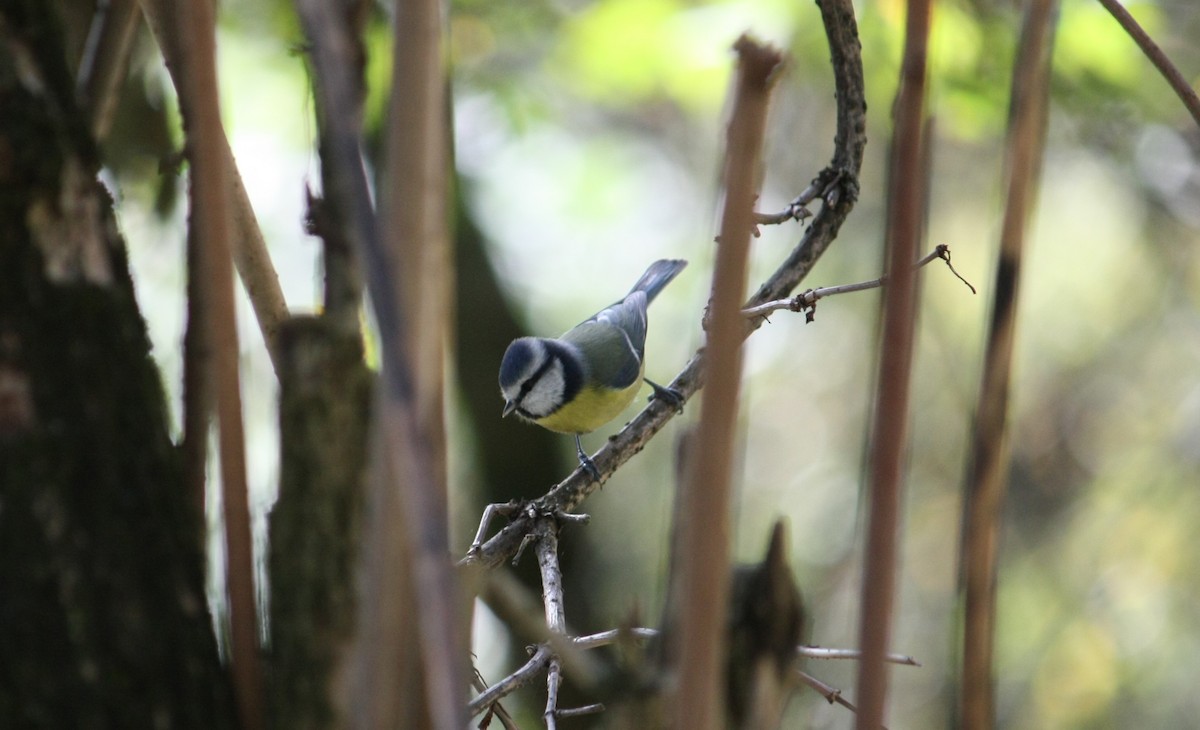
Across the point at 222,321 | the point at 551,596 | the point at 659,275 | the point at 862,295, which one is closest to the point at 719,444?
the point at 222,321

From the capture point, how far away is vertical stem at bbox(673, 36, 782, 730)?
0.42 meters

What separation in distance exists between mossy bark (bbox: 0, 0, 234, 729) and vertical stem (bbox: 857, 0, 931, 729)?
0.97 feet

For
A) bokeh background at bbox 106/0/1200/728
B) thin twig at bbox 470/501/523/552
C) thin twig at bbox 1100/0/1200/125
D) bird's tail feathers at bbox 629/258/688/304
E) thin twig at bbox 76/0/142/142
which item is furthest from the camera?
bird's tail feathers at bbox 629/258/688/304

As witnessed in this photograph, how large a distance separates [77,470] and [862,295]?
16.6ft

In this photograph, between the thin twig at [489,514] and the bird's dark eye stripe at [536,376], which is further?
the bird's dark eye stripe at [536,376]

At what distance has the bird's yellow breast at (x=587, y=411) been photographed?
9.06 feet

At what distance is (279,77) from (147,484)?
123 inches

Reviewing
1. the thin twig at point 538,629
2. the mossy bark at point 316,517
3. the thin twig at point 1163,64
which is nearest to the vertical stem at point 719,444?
the thin twig at point 538,629

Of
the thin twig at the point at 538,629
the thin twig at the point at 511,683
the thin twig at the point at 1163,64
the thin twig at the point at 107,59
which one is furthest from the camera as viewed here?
the thin twig at the point at 511,683

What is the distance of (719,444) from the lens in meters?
0.43

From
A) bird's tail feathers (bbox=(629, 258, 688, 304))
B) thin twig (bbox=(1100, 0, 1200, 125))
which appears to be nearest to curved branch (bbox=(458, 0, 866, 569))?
thin twig (bbox=(1100, 0, 1200, 125))

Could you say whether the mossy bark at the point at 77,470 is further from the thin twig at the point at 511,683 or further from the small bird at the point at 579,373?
the small bird at the point at 579,373

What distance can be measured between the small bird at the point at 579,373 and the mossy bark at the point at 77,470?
1992 mm

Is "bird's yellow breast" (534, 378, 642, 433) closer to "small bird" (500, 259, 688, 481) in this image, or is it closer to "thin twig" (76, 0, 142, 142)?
"small bird" (500, 259, 688, 481)
